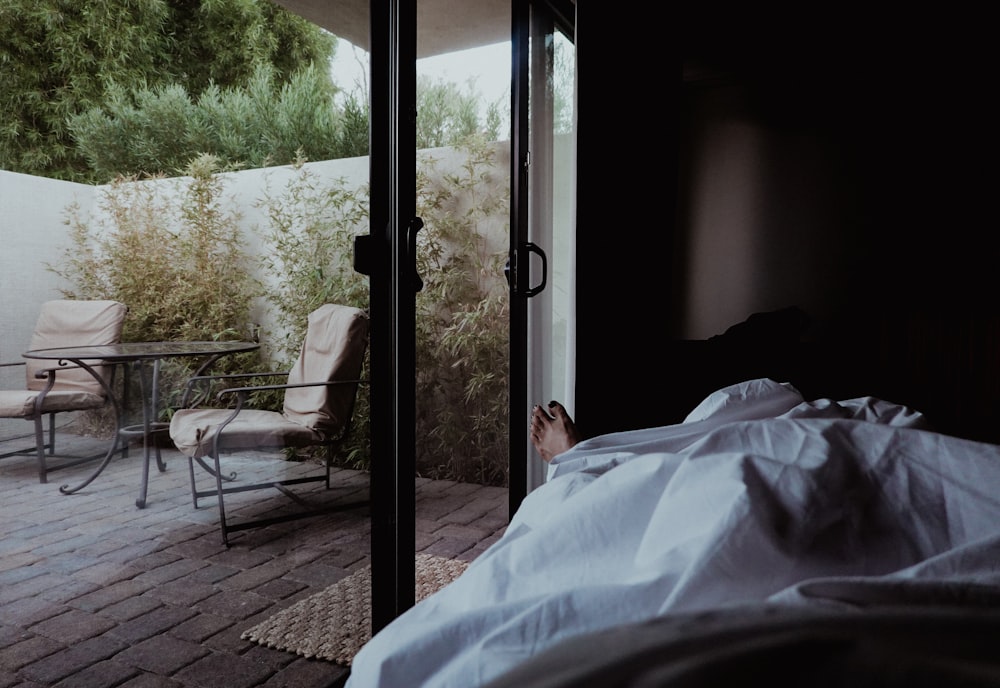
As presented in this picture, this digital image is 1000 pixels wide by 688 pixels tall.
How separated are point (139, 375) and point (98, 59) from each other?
501 mm

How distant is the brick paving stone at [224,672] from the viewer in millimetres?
1263

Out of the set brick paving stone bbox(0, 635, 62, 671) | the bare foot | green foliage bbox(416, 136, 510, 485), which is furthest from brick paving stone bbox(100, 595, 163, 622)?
green foliage bbox(416, 136, 510, 485)

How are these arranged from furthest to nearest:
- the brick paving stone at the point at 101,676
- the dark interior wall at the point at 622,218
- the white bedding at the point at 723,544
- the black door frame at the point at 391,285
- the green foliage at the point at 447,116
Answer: the green foliage at the point at 447,116 → the dark interior wall at the point at 622,218 → the black door frame at the point at 391,285 → the brick paving stone at the point at 101,676 → the white bedding at the point at 723,544

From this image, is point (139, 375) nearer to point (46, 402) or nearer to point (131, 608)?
point (46, 402)

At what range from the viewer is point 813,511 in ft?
2.44

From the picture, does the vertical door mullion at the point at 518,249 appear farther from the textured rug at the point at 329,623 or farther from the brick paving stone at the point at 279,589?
the brick paving stone at the point at 279,589

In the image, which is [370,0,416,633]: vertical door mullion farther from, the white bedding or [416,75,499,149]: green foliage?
[416,75,499,149]: green foliage

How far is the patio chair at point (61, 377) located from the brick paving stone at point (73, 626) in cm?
21

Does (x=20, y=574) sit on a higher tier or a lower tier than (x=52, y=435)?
lower

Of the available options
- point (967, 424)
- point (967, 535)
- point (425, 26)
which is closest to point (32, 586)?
point (967, 535)

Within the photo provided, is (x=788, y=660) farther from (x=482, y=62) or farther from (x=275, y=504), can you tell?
(x=482, y=62)

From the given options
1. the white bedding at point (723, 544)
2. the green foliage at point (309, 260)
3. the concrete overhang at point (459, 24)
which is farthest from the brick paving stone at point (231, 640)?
the concrete overhang at point (459, 24)

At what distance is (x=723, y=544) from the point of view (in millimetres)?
685

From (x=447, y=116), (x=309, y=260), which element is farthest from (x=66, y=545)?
(x=447, y=116)
